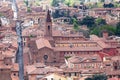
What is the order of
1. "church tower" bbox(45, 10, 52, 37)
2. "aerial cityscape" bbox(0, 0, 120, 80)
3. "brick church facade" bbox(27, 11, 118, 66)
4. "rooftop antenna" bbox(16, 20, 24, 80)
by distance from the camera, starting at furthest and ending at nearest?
"church tower" bbox(45, 10, 52, 37), "brick church facade" bbox(27, 11, 118, 66), "rooftop antenna" bbox(16, 20, 24, 80), "aerial cityscape" bbox(0, 0, 120, 80)

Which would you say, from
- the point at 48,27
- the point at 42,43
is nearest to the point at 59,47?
the point at 42,43

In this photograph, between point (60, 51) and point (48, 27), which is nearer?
point (60, 51)

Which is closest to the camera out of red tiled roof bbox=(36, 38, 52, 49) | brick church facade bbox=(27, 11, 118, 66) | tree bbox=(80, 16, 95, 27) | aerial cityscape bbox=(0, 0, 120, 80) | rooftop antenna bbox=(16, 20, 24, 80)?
aerial cityscape bbox=(0, 0, 120, 80)

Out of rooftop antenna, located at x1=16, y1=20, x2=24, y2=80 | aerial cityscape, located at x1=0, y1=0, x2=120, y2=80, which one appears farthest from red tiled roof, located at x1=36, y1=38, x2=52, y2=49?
rooftop antenna, located at x1=16, y1=20, x2=24, y2=80

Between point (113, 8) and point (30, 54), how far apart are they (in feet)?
125

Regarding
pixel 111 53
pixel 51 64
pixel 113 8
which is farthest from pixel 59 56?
pixel 113 8

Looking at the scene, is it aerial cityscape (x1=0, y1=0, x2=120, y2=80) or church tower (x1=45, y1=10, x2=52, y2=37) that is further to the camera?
church tower (x1=45, y1=10, x2=52, y2=37)

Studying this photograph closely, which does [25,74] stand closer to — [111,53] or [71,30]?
[111,53]

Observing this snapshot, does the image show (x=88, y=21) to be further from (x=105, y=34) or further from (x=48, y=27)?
(x=48, y=27)

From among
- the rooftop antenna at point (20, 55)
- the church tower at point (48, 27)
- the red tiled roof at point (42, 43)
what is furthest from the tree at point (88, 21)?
the red tiled roof at point (42, 43)

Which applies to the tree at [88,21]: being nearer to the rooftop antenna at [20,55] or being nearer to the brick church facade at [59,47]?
the rooftop antenna at [20,55]

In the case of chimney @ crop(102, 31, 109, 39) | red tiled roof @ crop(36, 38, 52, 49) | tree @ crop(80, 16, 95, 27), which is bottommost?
tree @ crop(80, 16, 95, 27)

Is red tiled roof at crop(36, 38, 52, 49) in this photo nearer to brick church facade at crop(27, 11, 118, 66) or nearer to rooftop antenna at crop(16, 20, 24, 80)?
brick church facade at crop(27, 11, 118, 66)

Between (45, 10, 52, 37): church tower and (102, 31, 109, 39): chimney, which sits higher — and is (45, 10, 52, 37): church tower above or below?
above
